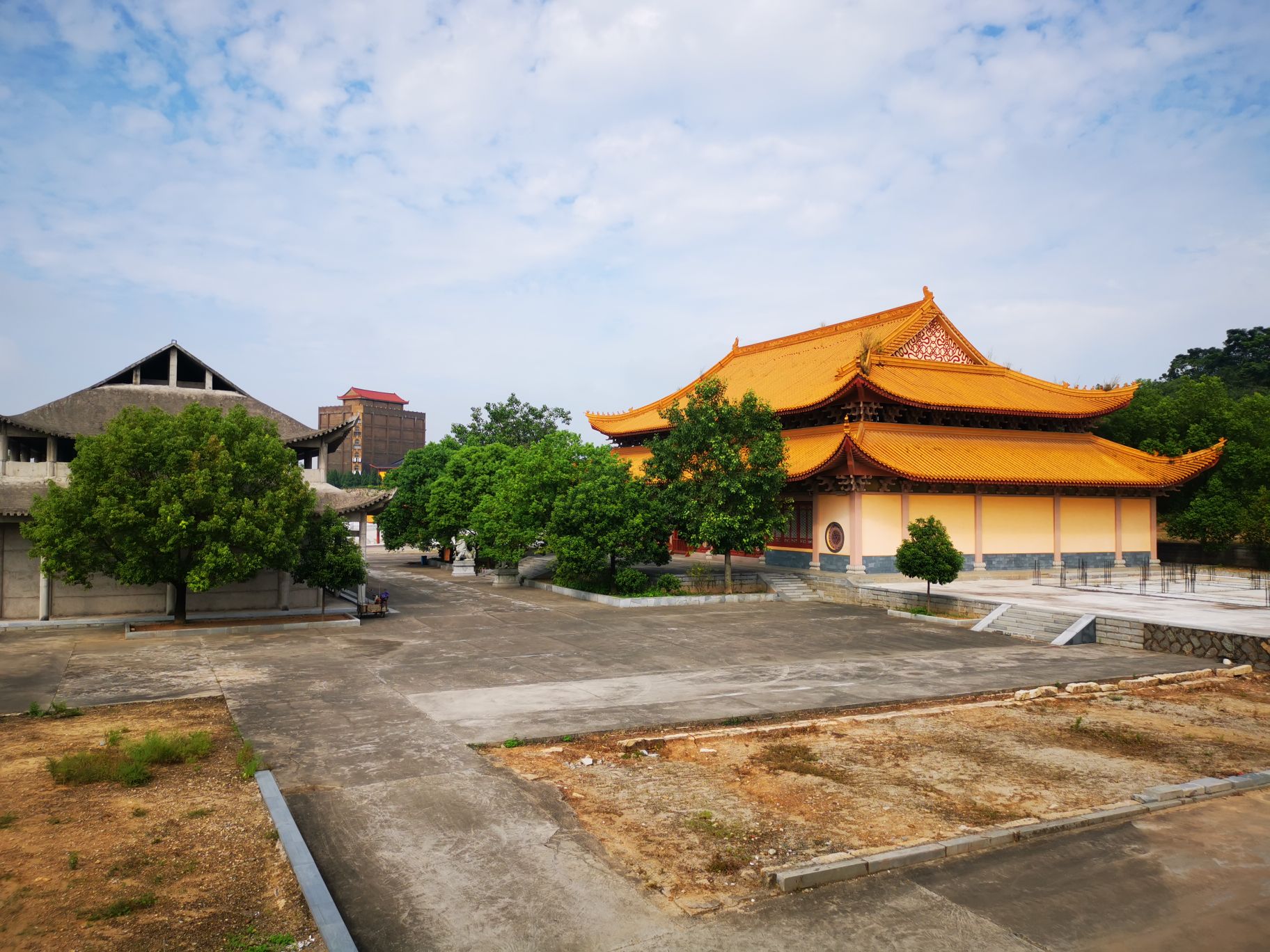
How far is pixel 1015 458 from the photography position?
3131cm

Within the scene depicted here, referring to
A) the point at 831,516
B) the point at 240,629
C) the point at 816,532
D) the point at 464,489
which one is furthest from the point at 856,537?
the point at 240,629

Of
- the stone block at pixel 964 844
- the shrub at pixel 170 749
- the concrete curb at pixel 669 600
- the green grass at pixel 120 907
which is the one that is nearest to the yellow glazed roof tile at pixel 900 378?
the concrete curb at pixel 669 600

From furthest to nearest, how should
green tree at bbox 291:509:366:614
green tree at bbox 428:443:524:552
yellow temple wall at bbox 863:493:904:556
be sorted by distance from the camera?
1. green tree at bbox 428:443:524:552
2. yellow temple wall at bbox 863:493:904:556
3. green tree at bbox 291:509:366:614

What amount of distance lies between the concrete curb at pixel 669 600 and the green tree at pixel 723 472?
81cm

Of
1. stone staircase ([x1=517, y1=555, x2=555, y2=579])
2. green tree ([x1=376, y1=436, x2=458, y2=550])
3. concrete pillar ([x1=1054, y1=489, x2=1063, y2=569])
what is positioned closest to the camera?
concrete pillar ([x1=1054, y1=489, x2=1063, y2=569])

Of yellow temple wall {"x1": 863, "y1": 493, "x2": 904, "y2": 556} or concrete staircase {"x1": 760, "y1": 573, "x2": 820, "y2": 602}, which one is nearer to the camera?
concrete staircase {"x1": 760, "y1": 573, "x2": 820, "y2": 602}

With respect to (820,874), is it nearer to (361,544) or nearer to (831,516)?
(361,544)

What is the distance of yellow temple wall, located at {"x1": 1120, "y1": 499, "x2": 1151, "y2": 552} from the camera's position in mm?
33219

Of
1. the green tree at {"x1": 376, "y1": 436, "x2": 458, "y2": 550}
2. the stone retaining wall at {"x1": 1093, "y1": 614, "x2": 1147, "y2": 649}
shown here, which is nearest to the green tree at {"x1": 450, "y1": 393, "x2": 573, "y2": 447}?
the green tree at {"x1": 376, "y1": 436, "x2": 458, "y2": 550}

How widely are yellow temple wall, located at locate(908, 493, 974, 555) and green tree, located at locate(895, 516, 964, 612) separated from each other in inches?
266

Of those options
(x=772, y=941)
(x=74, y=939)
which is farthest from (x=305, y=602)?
(x=772, y=941)

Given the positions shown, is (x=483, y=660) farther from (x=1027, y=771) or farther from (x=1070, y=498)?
(x=1070, y=498)

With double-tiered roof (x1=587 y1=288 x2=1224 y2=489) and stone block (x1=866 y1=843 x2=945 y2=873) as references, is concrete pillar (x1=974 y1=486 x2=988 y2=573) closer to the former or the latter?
double-tiered roof (x1=587 y1=288 x2=1224 y2=489)

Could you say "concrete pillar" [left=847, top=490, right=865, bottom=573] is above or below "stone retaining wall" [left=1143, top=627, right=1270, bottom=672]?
above
